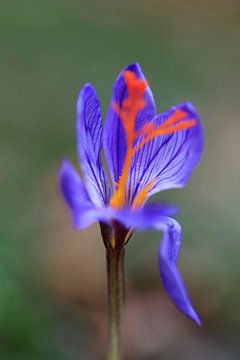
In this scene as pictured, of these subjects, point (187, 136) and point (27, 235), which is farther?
point (27, 235)

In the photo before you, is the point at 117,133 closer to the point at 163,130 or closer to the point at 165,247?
the point at 163,130

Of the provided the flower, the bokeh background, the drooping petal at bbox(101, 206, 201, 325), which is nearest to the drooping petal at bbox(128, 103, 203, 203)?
the flower

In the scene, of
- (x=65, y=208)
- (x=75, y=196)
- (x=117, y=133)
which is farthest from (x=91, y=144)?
(x=65, y=208)

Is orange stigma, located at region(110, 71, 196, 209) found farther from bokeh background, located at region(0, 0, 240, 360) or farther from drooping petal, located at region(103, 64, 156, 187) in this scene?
bokeh background, located at region(0, 0, 240, 360)

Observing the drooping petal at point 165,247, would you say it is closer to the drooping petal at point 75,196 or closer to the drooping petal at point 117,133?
the drooping petal at point 75,196

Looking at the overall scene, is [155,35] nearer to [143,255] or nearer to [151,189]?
[143,255]

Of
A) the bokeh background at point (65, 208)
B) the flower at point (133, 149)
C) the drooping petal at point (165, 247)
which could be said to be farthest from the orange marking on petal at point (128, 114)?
the bokeh background at point (65, 208)

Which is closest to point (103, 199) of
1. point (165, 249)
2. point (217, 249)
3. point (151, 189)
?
point (151, 189)
